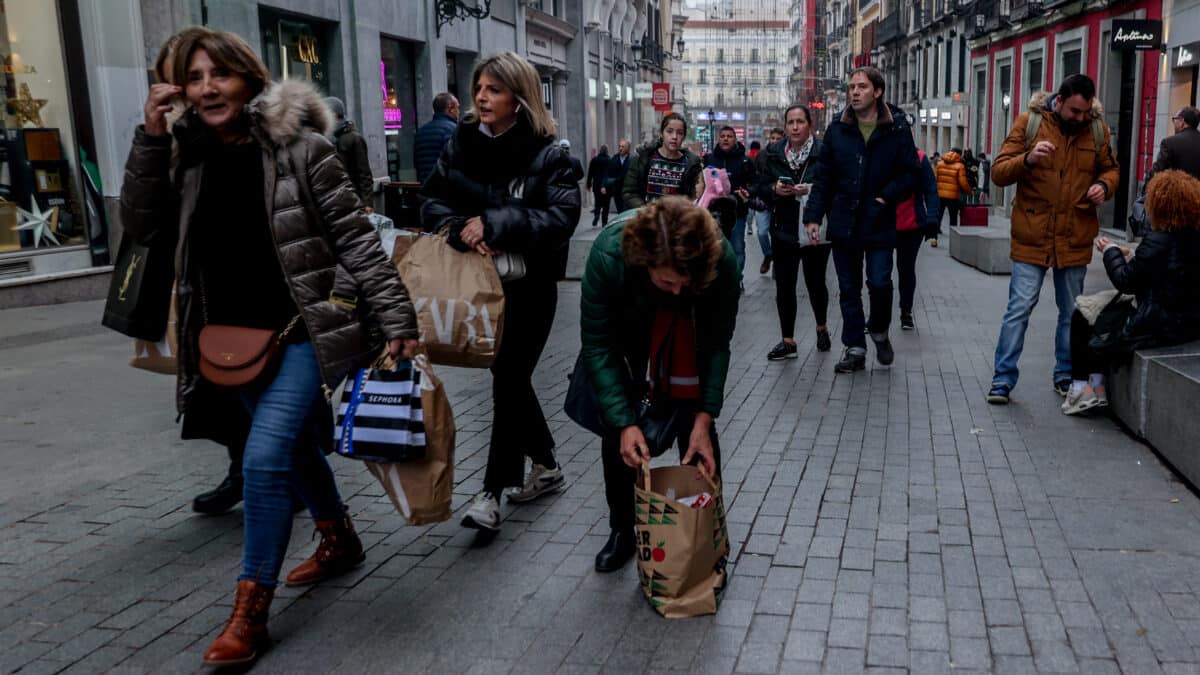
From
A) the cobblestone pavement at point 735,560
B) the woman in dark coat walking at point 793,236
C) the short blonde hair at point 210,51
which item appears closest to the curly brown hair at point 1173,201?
the cobblestone pavement at point 735,560

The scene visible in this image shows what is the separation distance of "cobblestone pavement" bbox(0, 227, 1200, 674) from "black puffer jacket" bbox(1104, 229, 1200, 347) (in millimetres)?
Answer: 597

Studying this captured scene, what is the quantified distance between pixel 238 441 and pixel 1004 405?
4.52 m

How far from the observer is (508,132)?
179 inches

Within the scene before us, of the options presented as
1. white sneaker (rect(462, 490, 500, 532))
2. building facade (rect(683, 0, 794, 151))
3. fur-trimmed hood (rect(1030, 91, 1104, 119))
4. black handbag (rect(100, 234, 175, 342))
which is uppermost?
building facade (rect(683, 0, 794, 151))

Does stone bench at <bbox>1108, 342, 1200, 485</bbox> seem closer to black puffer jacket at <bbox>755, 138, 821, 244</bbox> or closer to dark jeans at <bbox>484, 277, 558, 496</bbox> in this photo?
black puffer jacket at <bbox>755, 138, 821, 244</bbox>

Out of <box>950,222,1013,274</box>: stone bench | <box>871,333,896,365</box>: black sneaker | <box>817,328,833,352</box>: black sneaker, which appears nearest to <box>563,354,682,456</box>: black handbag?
<box>871,333,896,365</box>: black sneaker

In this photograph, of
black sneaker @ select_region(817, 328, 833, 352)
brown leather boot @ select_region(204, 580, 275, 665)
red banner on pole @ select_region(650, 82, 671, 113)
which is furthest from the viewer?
red banner on pole @ select_region(650, 82, 671, 113)

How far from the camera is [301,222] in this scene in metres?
3.56

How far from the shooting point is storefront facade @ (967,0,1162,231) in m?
21.1

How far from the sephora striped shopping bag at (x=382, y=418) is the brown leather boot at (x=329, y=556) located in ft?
2.10

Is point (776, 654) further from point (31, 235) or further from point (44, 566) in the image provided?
point (31, 235)

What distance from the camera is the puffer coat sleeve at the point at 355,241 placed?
362cm

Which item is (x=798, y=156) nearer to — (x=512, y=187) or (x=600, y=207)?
(x=512, y=187)

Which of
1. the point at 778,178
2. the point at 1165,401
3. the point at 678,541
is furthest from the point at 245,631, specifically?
the point at 778,178
